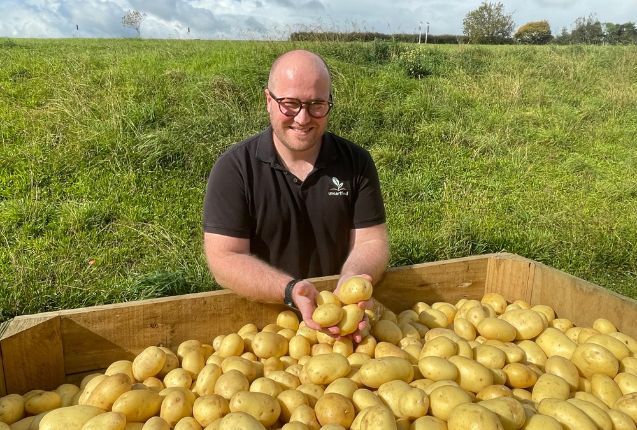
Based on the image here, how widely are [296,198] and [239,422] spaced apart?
4.77 feet

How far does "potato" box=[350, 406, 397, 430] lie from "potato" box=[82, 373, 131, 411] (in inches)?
30.4

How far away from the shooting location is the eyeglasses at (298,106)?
8.64ft

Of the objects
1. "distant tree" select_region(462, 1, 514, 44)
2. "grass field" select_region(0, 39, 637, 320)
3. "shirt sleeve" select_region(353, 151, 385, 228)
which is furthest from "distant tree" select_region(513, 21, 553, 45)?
"shirt sleeve" select_region(353, 151, 385, 228)

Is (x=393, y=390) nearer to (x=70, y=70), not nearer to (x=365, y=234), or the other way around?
(x=365, y=234)

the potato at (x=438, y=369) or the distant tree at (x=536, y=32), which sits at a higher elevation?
the distant tree at (x=536, y=32)

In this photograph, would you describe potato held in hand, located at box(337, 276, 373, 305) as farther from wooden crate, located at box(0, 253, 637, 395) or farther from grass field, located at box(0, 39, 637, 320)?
grass field, located at box(0, 39, 637, 320)

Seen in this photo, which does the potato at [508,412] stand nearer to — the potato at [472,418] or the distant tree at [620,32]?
the potato at [472,418]

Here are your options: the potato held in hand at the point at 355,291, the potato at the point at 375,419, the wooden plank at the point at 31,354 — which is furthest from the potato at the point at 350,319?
the wooden plank at the point at 31,354

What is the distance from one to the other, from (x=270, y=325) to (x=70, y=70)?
26.9 ft

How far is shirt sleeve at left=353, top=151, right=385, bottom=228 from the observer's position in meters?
2.89

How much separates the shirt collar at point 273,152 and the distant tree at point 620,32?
2718 centimetres

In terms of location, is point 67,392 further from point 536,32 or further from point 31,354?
point 536,32

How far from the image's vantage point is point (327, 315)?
6.71 feet

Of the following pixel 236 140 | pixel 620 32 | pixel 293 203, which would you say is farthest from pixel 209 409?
pixel 620 32
